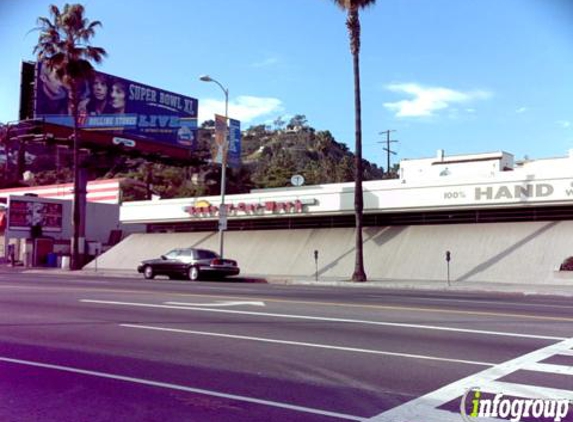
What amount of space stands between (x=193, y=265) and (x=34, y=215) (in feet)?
74.4

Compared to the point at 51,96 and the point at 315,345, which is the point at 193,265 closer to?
the point at 315,345

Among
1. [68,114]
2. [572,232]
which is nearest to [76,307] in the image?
[572,232]

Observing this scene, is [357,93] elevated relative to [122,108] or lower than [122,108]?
lower

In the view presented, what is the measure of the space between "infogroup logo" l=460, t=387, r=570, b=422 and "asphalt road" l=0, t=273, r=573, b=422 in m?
0.10

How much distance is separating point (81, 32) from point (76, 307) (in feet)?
83.9

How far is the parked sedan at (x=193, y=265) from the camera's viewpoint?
28.7 m

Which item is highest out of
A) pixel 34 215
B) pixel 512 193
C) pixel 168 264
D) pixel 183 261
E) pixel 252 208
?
pixel 512 193

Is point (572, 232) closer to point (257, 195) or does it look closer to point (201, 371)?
point (257, 195)

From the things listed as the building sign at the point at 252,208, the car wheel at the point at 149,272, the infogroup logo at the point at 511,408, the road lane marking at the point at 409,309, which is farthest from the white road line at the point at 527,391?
the building sign at the point at 252,208

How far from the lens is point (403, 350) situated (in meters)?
9.32

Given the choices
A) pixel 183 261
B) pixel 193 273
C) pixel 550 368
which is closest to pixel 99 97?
pixel 183 261

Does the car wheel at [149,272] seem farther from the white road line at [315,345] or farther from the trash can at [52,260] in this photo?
the white road line at [315,345]

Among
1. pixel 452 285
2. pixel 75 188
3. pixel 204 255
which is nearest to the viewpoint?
pixel 452 285

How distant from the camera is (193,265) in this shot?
94.6 feet
